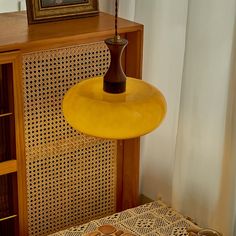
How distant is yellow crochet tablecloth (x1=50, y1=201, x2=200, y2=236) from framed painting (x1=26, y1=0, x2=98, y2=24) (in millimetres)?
739

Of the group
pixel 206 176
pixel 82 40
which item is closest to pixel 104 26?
pixel 82 40

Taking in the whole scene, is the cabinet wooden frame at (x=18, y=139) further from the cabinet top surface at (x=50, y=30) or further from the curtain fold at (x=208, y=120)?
the curtain fold at (x=208, y=120)

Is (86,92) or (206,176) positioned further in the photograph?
(206,176)

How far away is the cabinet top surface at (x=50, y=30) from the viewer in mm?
2072

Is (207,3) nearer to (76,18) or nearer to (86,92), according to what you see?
(76,18)

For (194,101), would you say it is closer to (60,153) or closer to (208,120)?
(208,120)

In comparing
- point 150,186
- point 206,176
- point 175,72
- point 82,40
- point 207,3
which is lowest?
point 150,186

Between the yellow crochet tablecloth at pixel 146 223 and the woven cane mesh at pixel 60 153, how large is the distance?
0.14 metres

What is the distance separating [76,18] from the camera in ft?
7.59

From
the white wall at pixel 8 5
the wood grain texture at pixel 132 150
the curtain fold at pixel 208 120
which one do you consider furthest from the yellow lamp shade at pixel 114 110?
the white wall at pixel 8 5

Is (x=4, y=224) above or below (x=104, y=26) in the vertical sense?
below

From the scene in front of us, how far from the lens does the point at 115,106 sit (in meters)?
1.55

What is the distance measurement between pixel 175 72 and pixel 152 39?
163 millimetres

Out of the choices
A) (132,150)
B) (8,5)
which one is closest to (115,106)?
(132,150)
